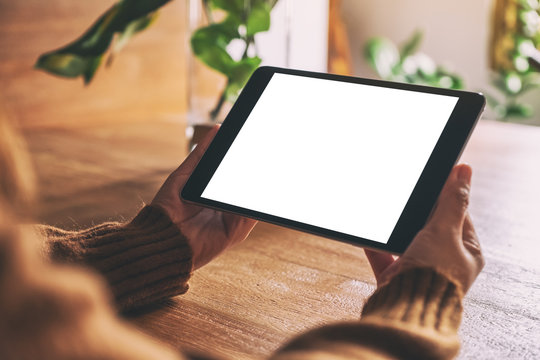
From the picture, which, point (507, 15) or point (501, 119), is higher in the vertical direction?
point (507, 15)

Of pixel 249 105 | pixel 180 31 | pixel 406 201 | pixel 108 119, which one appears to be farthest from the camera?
pixel 180 31

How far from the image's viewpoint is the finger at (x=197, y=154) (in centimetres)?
53

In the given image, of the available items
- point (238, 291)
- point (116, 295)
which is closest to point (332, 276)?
point (238, 291)

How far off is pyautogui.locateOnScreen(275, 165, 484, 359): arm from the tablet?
0.07ft

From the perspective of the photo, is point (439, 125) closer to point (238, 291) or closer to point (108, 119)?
point (238, 291)

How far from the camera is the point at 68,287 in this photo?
0.68 feet

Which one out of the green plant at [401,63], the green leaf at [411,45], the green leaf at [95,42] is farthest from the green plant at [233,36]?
the green leaf at [411,45]

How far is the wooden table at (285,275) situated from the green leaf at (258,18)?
0.82 feet

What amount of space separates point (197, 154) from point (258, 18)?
0.31 metres

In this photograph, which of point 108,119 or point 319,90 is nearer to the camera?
point 319,90

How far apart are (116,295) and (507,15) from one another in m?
2.22

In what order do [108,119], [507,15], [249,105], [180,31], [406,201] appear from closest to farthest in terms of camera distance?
[406,201] < [249,105] < [108,119] < [180,31] < [507,15]

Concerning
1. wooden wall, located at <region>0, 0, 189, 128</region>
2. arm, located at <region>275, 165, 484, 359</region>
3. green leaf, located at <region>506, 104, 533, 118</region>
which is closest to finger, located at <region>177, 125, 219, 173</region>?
arm, located at <region>275, 165, 484, 359</region>

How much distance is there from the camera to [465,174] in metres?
0.41
